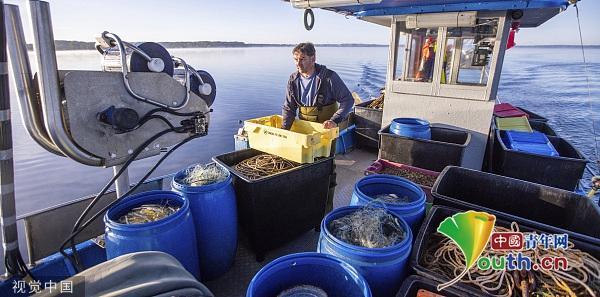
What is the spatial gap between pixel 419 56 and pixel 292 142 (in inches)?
130

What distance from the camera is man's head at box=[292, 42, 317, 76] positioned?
10.7 ft

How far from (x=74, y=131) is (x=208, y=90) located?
789 millimetres

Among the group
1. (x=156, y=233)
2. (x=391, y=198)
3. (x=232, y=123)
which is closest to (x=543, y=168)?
(x=391, y=198)

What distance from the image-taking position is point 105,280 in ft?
3.46

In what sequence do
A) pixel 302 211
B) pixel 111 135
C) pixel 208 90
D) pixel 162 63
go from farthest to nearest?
pixel 302 211 → pixel 208 90 → pixel 162 63 → pixel 111 135

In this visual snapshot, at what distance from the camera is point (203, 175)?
97.8 inches

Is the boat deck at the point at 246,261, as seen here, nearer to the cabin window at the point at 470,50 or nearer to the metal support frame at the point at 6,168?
the metal support frame at the point at 6,168

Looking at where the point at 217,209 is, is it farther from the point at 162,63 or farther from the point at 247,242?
the point at 162,63

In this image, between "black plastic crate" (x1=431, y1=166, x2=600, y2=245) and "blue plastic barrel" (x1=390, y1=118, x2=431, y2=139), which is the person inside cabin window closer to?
"blue plastic barrel" (x1=390, y1=118, x2=431, y2=139)

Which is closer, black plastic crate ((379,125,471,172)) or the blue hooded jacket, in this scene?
the blue hooded jacket

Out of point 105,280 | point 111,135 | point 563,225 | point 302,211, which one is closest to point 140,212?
point 111,135

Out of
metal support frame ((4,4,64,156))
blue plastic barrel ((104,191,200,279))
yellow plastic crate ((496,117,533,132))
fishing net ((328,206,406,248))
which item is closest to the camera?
metal support frame ((4,4,64,156))

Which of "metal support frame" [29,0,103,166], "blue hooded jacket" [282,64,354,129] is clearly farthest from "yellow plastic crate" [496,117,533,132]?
"metal support frame" [29,0,103,166]

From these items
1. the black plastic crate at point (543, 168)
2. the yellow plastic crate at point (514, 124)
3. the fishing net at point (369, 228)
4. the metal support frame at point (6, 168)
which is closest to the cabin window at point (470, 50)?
the yellow plastic crate at point (514, 124)
